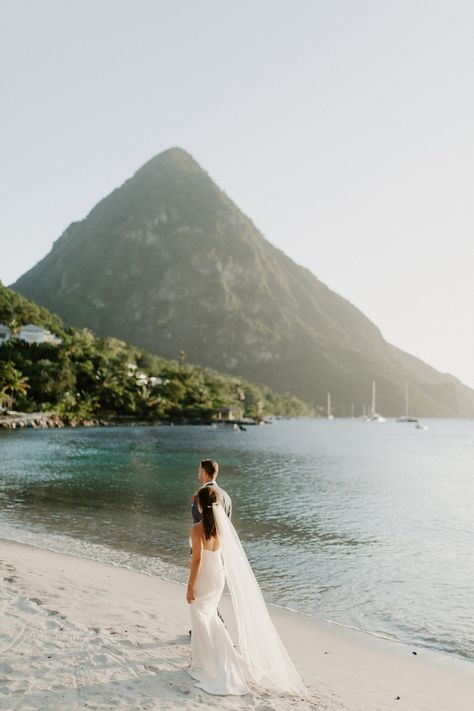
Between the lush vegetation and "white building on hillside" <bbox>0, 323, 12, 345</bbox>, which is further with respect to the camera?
"white building on hillside" <bbox>0, 323, 12, 345</bbox>

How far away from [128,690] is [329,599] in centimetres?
743

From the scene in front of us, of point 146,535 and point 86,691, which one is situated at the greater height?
point 86,691

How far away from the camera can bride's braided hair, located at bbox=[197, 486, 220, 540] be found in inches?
273

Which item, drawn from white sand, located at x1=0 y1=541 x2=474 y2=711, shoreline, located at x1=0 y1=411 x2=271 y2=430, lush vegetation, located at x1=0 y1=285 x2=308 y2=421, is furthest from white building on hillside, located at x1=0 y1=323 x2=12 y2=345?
white sand, located at x1=0 y1=541 x2=474 y2=711

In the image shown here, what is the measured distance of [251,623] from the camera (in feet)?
23.2

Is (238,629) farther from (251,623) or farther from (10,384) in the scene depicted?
(10,384)

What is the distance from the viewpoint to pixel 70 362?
129250 millimetres

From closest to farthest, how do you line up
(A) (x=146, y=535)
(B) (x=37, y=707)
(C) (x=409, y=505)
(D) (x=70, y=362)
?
(B) (x=37, y=707) < (A) (x=146, y=535) < (C) (x=409, y=505) < (D) (x=70, y=362)

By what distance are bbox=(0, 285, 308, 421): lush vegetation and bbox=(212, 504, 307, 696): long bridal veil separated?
10227cm

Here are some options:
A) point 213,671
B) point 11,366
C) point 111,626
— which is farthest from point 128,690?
point 11,366

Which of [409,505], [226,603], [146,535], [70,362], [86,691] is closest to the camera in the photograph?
[86,691]

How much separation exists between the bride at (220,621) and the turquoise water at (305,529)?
15.9ft

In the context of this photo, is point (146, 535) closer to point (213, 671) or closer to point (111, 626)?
point (111, 626)

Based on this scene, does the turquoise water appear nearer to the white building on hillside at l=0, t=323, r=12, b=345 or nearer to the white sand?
the white sand
